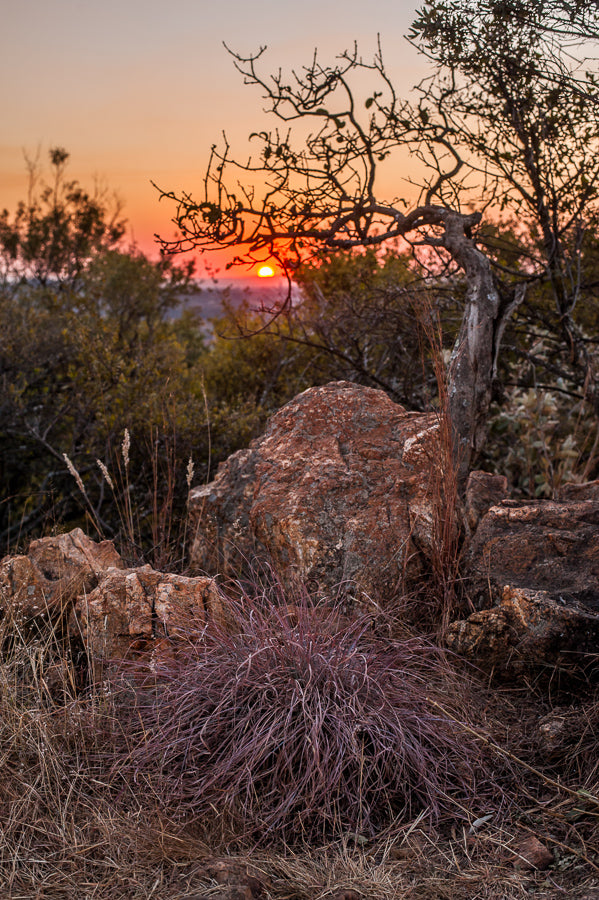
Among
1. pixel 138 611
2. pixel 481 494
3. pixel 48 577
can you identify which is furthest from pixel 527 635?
pixel 48 577

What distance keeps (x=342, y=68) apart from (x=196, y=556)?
3.63m

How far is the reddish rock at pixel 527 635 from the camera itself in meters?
3.42

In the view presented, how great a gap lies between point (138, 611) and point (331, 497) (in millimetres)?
1247

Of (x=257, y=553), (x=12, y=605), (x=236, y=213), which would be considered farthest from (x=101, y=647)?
(x=236, y=213)

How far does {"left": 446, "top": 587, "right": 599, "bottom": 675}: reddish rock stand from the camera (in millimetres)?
3416

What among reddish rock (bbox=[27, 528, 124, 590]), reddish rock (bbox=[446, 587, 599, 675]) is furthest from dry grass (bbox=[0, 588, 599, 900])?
reddish rock (bbox=[27, 528, 124, 590])

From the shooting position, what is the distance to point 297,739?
2977 mm

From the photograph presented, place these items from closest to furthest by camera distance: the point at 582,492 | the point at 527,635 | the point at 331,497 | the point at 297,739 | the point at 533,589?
the point at 297,739 → the point at 527,635 → the point at 533,589 → the point at 331,497 → the point at 582,492

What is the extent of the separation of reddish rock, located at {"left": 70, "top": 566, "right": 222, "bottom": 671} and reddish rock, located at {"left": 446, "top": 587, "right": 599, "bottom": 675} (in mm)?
1185

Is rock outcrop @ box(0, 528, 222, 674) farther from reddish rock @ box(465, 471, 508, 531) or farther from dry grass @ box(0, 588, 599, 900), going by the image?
reddish rock @ box(465, 471, 508, 531)

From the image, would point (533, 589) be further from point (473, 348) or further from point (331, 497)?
point (473, 348)

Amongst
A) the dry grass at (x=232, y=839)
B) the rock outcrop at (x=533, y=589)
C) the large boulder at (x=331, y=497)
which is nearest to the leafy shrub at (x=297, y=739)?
the dry grass at (x=232, y=839)

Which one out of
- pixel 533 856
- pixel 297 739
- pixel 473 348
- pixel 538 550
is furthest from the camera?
pixel 473 348

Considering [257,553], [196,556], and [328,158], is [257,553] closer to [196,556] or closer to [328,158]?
[196,556]
